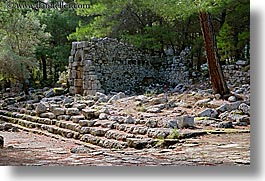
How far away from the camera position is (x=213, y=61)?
3814mm

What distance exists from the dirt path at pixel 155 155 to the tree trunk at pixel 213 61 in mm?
447

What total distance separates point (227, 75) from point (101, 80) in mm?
1191

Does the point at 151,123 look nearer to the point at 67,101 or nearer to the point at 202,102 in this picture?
the point at 202,102

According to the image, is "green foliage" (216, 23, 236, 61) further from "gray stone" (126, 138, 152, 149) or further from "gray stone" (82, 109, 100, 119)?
"gray stone" (82, 109, 100, 119)

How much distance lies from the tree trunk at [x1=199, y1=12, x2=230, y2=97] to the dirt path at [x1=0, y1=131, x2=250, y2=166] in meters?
0.45

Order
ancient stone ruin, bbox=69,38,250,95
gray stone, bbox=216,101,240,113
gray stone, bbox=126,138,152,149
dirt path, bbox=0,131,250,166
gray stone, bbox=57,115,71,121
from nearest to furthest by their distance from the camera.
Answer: dirt path, bbox=0,131,250,166, gray stone, bbox=126,138,152,149, gray stone, bbox=216,101,240,113, ancient stone ruin, bbox=69,38,250,95, gray stone, bbox=57,115,71,121

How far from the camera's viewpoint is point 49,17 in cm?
381

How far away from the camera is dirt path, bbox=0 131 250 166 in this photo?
344 cm

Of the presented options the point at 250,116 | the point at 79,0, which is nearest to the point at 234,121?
the point at 250,116

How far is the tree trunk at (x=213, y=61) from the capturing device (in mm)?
3784

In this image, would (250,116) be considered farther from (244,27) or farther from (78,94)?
(78,94)

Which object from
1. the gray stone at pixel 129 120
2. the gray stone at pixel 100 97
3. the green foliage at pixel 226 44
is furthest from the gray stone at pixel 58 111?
the green foliage at pixel 226 44

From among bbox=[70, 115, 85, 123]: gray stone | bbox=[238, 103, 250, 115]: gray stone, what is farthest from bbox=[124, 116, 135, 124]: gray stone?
bbox=[238, 103, 250, 115]: gray stone

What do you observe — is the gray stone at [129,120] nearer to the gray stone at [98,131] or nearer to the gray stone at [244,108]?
the gray stone at [98,131]
